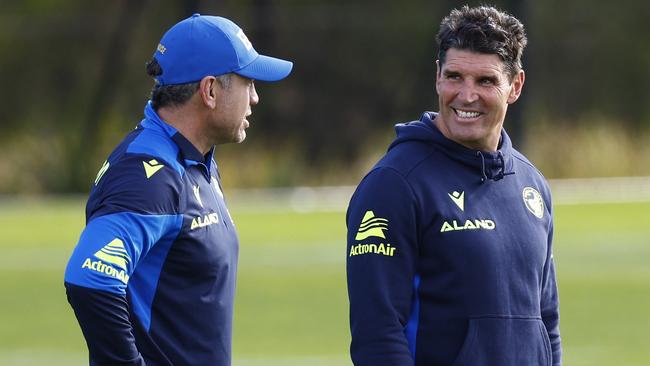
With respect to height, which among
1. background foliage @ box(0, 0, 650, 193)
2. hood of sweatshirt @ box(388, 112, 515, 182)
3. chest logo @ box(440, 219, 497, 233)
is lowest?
chest logo @ box(440, 219, 497, 233)

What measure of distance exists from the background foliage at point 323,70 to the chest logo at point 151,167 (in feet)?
92.3


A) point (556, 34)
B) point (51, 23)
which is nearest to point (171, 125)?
point (556, 34)

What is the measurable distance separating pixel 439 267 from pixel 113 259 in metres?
1.11

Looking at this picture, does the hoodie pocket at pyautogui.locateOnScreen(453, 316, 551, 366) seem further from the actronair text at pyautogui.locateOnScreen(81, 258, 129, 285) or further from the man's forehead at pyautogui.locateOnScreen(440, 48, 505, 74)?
the actronair text at pyautogui.locateOnScreen(81, 258, 129, 285)

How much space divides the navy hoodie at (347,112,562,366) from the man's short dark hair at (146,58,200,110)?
1.02m

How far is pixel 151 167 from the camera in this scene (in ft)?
18.0

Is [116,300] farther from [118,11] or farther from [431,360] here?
[118,11]

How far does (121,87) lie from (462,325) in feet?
117

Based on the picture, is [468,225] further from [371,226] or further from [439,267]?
[371,226]

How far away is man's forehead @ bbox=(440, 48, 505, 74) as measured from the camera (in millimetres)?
5062

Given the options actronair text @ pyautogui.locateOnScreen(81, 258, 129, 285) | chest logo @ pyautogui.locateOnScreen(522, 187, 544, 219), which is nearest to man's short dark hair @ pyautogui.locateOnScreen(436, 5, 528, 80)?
chest logo @ pyautogui.locateOnScreen(522, 187, 544, 219)

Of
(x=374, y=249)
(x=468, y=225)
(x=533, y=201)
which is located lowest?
(x=374, y=249)

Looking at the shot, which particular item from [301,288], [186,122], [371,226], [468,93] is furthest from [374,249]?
[301,288]

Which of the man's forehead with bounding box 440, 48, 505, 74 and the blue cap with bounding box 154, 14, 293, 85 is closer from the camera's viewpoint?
the man's forehead with bounding box 440, 48, 505, 74
